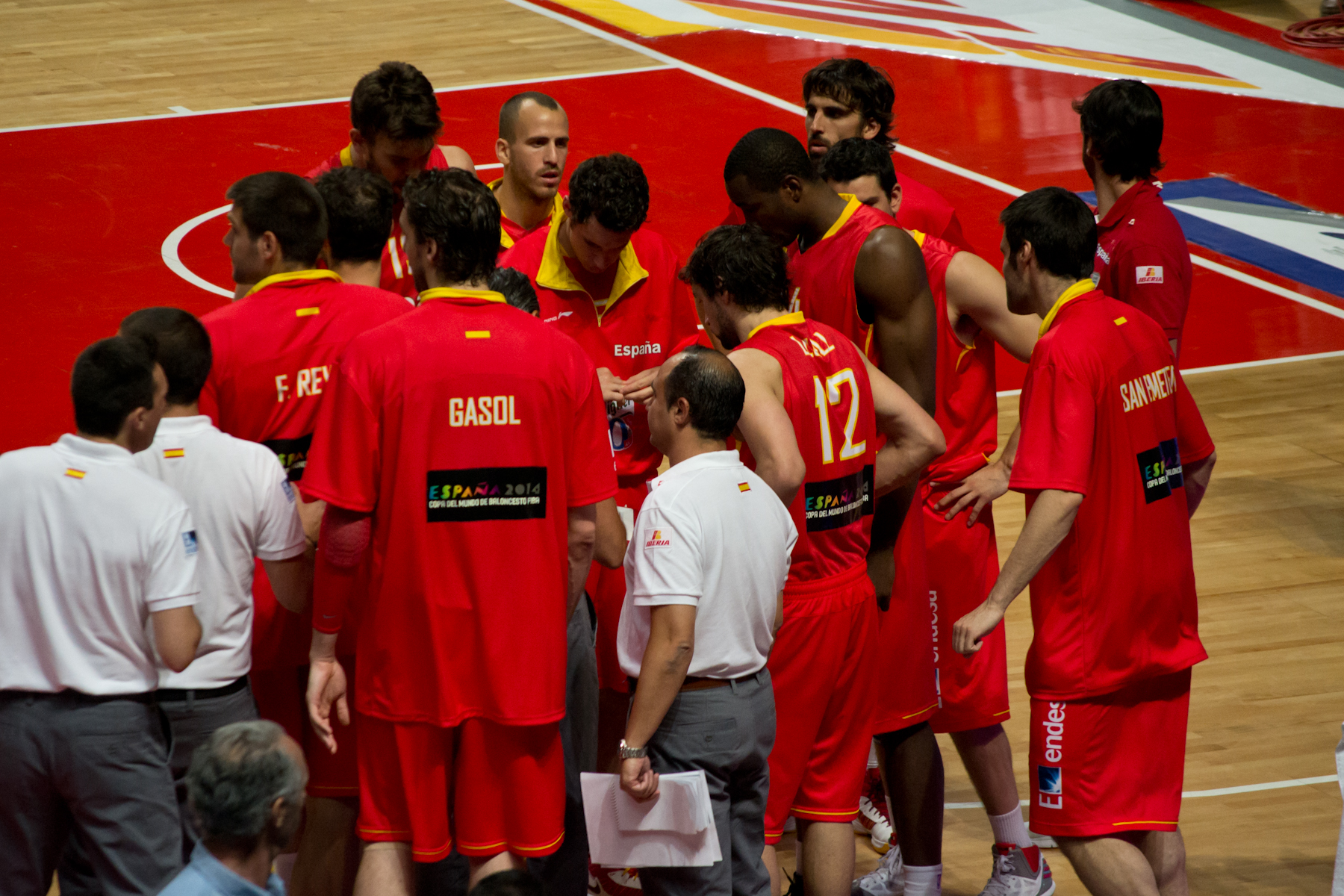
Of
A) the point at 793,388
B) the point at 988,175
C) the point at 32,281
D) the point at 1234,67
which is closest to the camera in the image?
the point at 793,388

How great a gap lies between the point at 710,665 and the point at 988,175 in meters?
10.9

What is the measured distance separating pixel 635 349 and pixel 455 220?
5.42 ft

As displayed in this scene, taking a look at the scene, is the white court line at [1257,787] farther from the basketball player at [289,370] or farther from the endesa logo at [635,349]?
the basketball player at [289,370]

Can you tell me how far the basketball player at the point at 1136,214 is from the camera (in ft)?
19.4

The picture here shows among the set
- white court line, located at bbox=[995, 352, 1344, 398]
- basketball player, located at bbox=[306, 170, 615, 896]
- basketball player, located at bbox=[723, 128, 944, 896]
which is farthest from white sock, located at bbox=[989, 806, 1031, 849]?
white court line, located at bbox=[995, 352, 1344, 398]

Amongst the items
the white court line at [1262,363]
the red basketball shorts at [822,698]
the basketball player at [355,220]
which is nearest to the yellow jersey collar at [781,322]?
the red basketball shorts at [822,698]

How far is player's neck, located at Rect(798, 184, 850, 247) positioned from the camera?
5.34 m

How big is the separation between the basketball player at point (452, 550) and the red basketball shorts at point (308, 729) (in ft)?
1.63

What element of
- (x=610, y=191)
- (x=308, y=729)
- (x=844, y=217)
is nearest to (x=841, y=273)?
(x=844, y=217)

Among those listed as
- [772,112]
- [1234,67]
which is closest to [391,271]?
[772,112]

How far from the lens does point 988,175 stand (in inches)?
560

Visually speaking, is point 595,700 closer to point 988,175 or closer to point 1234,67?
point 988,175

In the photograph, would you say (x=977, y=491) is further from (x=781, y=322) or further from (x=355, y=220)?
(x=355, y=220)

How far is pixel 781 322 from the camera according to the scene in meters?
4.70
